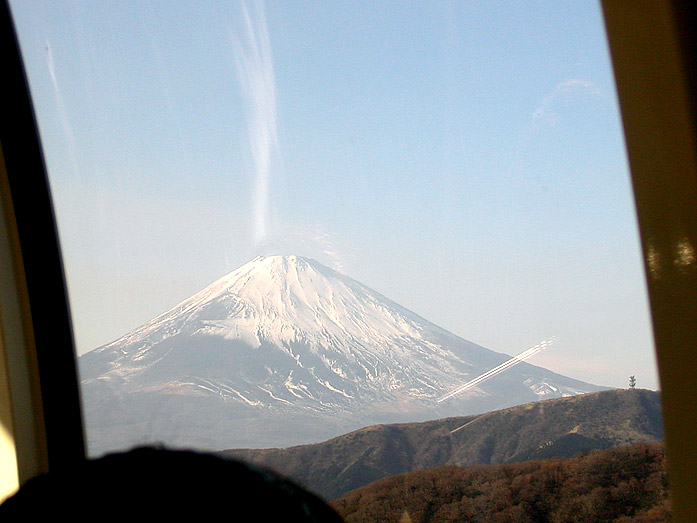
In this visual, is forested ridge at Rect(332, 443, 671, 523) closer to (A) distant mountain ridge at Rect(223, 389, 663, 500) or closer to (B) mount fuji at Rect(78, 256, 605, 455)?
(A) distant mountain ridge at Rect(223, 389, 663, 500)

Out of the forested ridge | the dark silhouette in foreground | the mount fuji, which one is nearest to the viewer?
the dark silhouette in foreground

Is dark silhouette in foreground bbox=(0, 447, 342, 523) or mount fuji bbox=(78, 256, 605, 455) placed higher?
dark silhouette in foreground bbox=(0, 447, 342, 523)

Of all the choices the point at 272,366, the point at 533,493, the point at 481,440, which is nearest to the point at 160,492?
the point at 533,493

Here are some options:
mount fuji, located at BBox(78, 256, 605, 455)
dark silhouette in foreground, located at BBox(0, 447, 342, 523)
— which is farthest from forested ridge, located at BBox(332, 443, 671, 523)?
dark silhouette in foreground, located at BBox(0, 447, 342, 523)

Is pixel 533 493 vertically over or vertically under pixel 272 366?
under

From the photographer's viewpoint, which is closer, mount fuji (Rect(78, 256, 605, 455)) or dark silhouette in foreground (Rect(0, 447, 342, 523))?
dark silhouette in foreground (Rect(0, 447, 342, 523))

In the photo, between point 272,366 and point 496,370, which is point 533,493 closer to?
point 496,370
